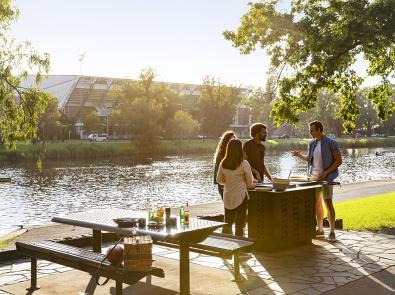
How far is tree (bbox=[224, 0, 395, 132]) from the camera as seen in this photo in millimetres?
12227

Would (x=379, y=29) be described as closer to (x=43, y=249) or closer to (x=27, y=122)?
(x=43, y=249)

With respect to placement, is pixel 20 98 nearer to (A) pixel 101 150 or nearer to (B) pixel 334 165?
(B) pixel 334 165

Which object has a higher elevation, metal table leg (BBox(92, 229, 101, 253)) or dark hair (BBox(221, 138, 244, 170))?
dark hair (BBox(221, 138, 244, 170))

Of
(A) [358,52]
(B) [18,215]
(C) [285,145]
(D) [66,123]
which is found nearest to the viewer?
(A) [358,52]

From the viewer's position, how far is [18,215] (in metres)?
24.0

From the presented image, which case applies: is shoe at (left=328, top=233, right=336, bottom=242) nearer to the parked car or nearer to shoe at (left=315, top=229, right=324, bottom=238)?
shoe at (left=315, top=229, right=324, bottom=238)

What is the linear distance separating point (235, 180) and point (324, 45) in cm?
653

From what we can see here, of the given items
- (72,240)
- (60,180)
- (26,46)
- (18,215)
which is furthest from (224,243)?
(60,180)

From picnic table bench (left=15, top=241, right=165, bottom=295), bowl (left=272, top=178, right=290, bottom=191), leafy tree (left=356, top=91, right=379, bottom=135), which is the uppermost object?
leafy tree (left=356, top=91, right=379, bottom=135)

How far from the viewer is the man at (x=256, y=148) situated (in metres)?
9.58

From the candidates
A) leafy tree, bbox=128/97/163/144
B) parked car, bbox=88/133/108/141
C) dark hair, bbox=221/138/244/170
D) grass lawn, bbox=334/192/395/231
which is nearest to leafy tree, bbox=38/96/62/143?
leafy tree, bbox=128/97/163/144

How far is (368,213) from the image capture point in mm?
12680

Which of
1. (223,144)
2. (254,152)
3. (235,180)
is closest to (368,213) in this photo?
(254,152)

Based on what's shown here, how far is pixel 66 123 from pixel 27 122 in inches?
2606
